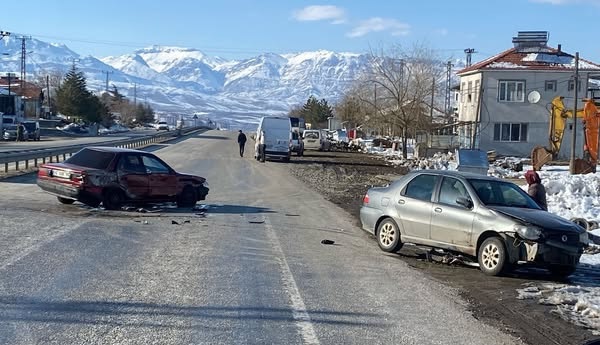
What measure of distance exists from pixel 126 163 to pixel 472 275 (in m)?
9.53

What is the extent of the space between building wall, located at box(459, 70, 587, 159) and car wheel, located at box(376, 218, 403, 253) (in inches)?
1901

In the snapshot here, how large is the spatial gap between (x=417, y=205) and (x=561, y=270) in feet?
8.55

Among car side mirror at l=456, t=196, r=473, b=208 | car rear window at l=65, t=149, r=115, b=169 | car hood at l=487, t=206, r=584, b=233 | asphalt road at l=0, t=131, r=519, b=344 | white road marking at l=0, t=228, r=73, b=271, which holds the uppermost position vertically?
car rear window at l=65, t=149, r=115, b=169

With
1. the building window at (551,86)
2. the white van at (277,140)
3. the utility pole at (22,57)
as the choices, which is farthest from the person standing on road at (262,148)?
the utility pole at (22,57)

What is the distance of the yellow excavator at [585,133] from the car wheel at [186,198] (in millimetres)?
18234

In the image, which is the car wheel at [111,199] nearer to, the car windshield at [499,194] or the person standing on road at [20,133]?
the car windshield at [499,194]

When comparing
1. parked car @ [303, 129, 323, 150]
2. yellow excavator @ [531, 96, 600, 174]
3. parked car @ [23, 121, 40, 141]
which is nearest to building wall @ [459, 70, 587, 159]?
parked car @ [303, 129, 323, 150]

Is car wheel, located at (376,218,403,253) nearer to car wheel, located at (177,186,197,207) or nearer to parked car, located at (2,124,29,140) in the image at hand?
car wheel, located at (177,186,197,207)

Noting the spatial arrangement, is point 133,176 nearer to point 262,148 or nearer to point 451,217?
point 451,217

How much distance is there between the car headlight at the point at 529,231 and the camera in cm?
1125

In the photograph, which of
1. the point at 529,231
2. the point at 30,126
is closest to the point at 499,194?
the point at 529,231

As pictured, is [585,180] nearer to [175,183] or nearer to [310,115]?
[175,183]

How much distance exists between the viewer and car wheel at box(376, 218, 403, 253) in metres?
13.4

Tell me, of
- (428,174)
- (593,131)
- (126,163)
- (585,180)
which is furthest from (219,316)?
(593,131)
